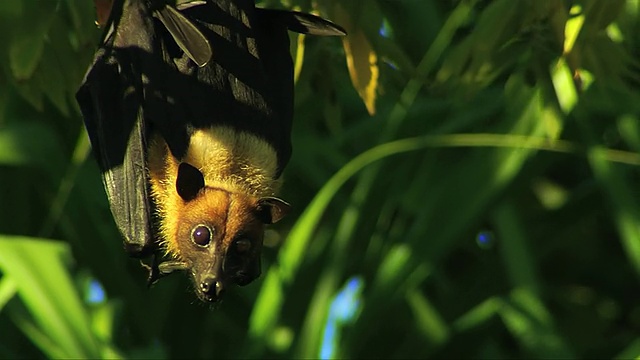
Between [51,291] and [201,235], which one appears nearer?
[201,235]

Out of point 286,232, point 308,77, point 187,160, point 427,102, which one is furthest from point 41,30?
point 286,232

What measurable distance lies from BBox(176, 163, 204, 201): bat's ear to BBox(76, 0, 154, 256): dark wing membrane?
0.10 m

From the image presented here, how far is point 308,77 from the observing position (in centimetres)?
200

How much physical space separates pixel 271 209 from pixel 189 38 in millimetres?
295

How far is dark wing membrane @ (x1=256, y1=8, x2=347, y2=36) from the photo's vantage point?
1770mm

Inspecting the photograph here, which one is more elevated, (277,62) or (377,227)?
(277,62)

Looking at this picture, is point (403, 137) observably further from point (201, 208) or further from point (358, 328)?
point (201, 208)

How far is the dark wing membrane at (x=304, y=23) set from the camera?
1770 mm

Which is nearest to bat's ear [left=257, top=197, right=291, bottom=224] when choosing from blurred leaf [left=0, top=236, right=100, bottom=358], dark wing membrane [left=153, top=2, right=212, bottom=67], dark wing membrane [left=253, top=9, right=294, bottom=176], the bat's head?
the bat's head

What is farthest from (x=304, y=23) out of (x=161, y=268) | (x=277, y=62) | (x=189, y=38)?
(x=161, y=268)

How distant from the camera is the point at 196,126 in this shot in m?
1.75

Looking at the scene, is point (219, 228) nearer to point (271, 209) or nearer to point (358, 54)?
point (271, 209)

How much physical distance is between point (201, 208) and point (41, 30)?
0.37m

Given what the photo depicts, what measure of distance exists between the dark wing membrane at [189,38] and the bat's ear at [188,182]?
0.17m
